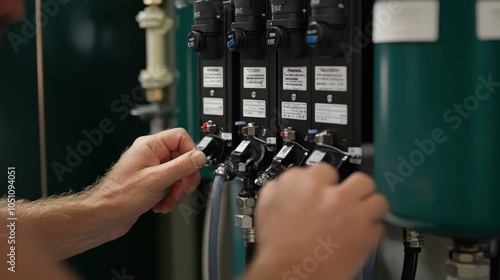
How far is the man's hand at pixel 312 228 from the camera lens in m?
0.87

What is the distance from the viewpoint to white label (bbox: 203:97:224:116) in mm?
1622

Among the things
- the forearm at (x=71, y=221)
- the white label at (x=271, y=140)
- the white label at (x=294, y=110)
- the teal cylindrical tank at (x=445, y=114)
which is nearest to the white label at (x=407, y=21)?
the teal cylindrical tank at (x=445, y=114)

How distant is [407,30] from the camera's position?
109cm

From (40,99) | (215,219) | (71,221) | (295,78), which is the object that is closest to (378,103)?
(295,78)

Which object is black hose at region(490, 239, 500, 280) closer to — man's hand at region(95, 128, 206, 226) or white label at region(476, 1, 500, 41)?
white label at region(476, 1, 500, 41)

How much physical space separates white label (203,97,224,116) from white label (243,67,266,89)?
0.31 feet

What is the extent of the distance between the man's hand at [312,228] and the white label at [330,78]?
43 cm

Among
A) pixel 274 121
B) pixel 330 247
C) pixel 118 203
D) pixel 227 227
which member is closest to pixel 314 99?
pixel 274 121

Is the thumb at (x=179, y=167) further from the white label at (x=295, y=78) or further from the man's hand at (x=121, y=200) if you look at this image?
the white label at (x=295, y=78)

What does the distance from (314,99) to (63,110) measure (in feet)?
3.47

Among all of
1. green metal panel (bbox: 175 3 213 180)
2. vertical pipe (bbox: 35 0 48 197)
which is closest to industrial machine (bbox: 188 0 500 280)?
green metal panel (bbox: 175 3 213 180)

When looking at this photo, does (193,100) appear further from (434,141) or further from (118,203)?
(434,141)

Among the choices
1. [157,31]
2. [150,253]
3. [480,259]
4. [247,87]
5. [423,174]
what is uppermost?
[157,31]

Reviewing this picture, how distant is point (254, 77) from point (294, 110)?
0.15m
